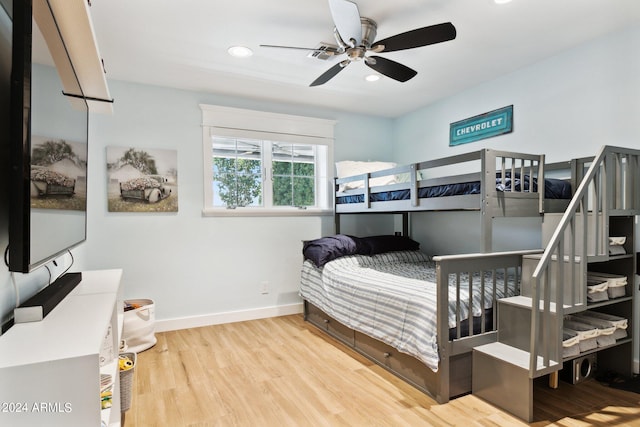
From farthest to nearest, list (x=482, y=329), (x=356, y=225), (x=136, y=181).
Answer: (x=356, y=225) → (x=136, y=181) → (x=482, y=329)

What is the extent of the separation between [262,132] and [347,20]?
6.54ft

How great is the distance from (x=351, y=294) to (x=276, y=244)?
1.33 meters

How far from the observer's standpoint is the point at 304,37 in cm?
244

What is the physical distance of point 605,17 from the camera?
225 centimetres

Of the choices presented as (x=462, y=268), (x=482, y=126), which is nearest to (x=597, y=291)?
(x=462, y=268)

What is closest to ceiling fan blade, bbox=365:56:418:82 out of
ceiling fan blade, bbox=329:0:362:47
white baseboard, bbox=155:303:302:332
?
ceiling fan blade, bbox=329:0:362:47

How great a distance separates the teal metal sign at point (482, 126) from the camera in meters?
3.16

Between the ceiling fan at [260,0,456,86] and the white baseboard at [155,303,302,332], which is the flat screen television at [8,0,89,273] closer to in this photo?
the ceiling fan at [260,0,456,86]

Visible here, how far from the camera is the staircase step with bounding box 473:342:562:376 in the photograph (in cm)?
185

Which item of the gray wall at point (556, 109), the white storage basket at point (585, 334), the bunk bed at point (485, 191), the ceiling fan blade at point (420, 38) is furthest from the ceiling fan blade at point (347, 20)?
the white storage basket at point (585, 334)

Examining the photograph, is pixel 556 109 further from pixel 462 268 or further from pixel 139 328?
pixel 139 328

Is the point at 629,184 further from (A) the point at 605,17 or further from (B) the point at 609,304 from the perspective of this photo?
(A) the point at 605,17

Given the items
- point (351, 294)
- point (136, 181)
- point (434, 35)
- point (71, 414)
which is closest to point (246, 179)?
point (136, 181)

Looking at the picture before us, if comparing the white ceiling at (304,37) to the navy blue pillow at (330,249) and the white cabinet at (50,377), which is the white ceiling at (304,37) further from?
the white cabinet at (50,377)
